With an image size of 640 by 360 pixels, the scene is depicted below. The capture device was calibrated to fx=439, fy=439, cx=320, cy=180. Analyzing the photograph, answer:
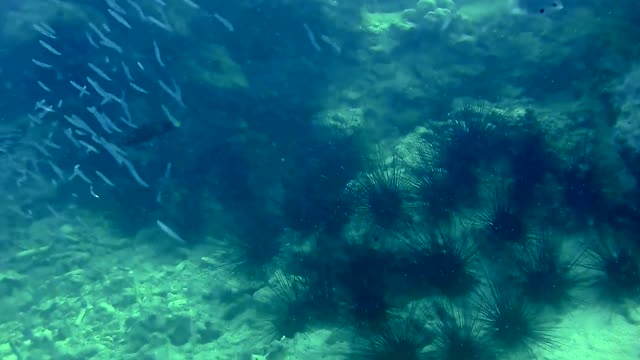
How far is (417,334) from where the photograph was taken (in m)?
5.17

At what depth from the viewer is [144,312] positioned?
22.1ft

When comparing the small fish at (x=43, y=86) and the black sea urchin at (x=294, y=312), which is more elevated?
the small fish at (x=43, y=86)

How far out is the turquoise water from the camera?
559cm

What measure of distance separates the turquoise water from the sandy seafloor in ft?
0.10

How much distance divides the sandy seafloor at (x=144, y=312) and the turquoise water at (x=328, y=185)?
3 cm

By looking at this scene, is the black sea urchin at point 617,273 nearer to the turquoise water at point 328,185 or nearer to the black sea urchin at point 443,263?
the turquoise water at point 328,185

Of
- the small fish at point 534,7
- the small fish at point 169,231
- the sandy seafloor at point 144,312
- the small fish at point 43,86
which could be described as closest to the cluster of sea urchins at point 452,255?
the sandy seafloor at point 144,312

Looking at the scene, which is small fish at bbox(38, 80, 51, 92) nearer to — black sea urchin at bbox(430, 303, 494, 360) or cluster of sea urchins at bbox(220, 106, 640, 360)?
cluster of sea urchins at bbox(220, 106, 640, 360)

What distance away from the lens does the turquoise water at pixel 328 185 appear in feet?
18.3

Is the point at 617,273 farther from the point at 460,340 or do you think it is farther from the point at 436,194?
the point at 436,194

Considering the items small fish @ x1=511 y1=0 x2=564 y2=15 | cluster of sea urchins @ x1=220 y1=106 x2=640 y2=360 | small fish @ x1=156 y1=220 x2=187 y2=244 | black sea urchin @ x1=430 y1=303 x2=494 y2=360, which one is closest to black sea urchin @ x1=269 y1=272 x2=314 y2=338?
cluster of sea urchins @ x1=220 y1=106 x2=640 y2=360

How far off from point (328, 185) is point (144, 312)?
3.50 m

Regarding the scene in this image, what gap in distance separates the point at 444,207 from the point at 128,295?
5.18 m

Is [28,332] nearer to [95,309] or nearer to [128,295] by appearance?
[95,309]
